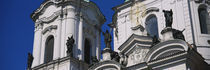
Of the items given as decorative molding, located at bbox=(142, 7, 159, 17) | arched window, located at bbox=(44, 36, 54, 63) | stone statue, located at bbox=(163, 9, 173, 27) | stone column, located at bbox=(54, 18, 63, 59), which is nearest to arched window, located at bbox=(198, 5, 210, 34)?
decorative molding, located at bbox=(142, 7, 159, 17)

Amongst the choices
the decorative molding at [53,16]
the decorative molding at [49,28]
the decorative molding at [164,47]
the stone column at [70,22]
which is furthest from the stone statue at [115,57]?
the decorative molding at [53,16]

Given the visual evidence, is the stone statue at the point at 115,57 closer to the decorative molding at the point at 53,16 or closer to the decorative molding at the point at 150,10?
the decorative molding at the point at 150,10

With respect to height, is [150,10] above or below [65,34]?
above

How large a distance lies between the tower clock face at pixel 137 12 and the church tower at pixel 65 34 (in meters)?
3.49

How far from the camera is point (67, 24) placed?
1124 inches

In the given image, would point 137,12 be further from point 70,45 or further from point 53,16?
point 53,16

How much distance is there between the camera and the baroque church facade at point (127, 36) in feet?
71.3

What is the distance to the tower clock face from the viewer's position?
27203 mm

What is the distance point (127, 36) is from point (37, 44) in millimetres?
6140

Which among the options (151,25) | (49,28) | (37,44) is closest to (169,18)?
(151,25)

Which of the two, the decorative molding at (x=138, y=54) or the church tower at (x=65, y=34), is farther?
the church tower at (x=65, y=34)

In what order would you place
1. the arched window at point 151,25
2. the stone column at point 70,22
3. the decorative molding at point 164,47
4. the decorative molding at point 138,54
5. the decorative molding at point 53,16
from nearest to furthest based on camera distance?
the decorative molding at point 164,47
the decorative molding at point 138,54
the arched window at point 151,25
the stone column at point 70,22
the decorative molding at point 53,16

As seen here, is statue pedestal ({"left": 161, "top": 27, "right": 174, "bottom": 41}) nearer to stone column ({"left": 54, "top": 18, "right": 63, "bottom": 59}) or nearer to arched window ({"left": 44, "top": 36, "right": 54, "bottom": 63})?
stone column ({"left": 54, "top": 18, "right": 63, "bottom": 59})

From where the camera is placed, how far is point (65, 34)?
2820cm
